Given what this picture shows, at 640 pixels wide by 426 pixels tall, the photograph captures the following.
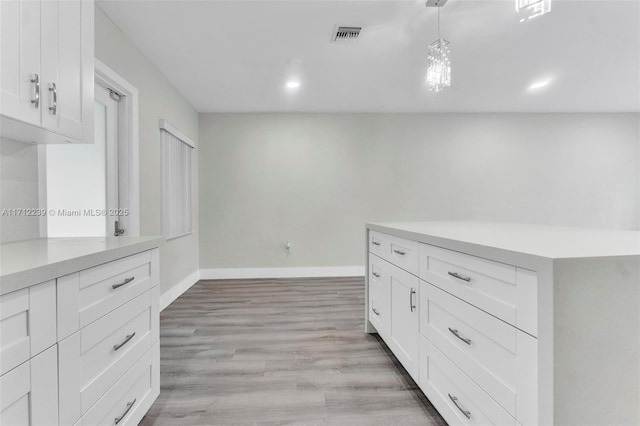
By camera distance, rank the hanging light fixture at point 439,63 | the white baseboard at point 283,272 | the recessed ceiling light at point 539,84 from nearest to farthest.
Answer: the hanging light fixture at point 439,63
the recessed ceiling light at point 539,84
the white baseboard at point 283,272

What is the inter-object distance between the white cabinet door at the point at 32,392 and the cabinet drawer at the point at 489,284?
1.29 m

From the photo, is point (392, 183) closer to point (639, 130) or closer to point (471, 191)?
point (471, 191)

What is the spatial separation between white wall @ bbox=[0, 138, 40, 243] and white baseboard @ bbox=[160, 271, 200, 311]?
5.69ft

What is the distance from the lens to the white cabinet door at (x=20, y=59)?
1.06 m

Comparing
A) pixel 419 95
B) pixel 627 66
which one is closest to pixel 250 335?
pixel 419 95

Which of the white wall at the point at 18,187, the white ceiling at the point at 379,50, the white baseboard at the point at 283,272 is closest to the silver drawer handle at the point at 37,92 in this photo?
the white wall at the point at 18,187

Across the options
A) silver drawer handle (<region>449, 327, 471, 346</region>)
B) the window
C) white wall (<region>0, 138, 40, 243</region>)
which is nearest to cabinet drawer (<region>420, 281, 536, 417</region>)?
silver drawer handle (<region>449, 327, 471, 346</region>)

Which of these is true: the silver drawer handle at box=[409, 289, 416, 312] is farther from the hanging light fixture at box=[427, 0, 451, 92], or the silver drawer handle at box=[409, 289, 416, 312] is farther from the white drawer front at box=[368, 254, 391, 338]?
the hanging light fixture at box=[427, 0, 451, 92]

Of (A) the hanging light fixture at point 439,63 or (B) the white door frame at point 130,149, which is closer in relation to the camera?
(A) the hanging light fixture at point 439,63

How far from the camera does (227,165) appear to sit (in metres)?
4.41

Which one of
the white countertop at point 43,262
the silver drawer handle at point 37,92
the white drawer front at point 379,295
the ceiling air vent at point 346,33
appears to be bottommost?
the white drawer front at point 379,295

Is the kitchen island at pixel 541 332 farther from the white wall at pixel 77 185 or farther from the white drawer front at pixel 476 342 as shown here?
the white wall at pixel 77 185

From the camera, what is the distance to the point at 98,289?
1.05 metres

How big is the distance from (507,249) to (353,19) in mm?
2058
